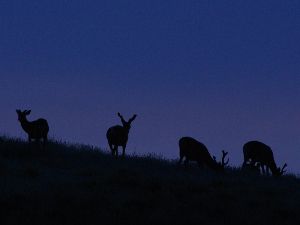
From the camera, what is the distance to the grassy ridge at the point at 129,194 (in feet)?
54.0

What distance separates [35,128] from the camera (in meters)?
27.7

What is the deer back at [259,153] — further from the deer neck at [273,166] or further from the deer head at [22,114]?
the deer head at [22,114]

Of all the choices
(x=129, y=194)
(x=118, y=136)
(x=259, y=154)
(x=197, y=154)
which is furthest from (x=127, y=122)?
(x=129, y=194)

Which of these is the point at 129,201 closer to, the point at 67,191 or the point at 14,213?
the point at 67,191

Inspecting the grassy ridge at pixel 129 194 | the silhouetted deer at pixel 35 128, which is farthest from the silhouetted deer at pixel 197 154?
the silhouetted deer at pixel 35 128

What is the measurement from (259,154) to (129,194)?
13479 millimetres

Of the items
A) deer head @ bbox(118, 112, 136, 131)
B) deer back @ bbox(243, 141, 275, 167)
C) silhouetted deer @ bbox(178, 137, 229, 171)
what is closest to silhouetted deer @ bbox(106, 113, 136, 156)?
deer head @ bbox(118, 112, 136, 131)

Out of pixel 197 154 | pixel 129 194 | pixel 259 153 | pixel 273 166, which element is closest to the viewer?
pixel 129 194

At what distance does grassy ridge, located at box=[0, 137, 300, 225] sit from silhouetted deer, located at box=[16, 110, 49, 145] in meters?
1.74

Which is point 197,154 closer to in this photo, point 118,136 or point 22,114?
point 118,136

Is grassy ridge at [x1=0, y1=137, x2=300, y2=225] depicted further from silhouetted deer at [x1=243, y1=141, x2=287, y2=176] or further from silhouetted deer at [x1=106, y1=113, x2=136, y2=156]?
silhouetted deer at [x1=243, y1=141, x2=287, y2=176]

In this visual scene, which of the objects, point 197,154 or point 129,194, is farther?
point 197,154

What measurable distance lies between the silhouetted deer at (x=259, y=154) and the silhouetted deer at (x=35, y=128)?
9401mm

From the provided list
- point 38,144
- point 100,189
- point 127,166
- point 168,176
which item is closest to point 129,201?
point 100,189
